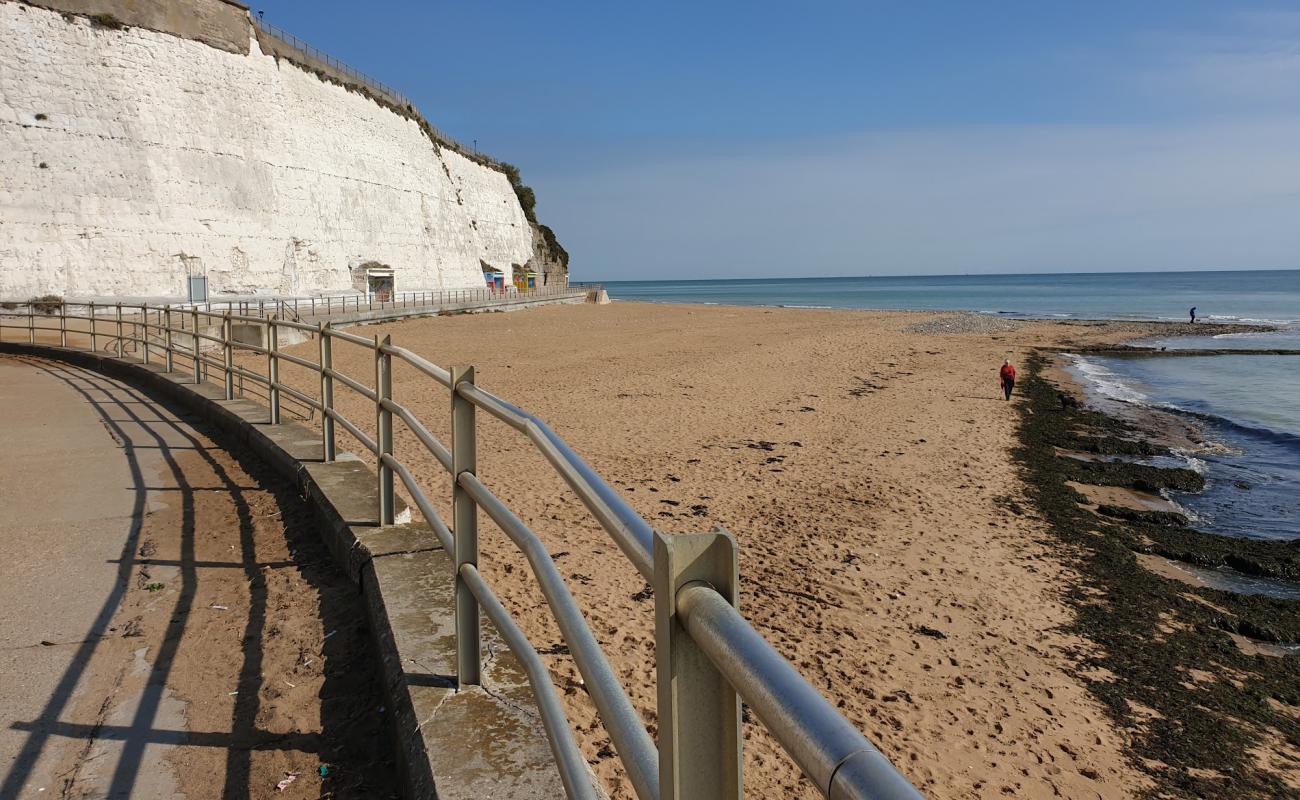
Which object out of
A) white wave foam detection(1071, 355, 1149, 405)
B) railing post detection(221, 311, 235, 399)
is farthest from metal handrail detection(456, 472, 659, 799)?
white wave foam detection(1071, 355, 1149, 405)

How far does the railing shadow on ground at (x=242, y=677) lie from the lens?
9.45 ft

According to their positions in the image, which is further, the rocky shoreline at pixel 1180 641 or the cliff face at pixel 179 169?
the cliff face at pixel 179 169

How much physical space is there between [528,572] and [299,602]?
85.6 inches

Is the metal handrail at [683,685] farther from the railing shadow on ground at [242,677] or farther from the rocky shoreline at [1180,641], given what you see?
the rocky shoreline at [1180,641]

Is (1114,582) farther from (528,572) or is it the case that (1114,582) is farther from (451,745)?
(451,745)

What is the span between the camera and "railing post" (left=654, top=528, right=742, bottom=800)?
1003mm

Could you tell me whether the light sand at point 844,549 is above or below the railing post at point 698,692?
below

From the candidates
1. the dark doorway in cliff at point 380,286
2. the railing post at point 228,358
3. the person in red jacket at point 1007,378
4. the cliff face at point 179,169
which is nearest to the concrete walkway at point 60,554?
the railing post at point 228,358

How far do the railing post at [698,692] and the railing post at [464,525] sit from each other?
1823 millimetres

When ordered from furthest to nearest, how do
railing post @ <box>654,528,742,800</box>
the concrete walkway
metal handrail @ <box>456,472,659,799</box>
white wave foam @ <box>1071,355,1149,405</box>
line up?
1. white wave foam @ <box>1071,355,1149,405</box>
2. the concrete walkway
3. metal handrail @ <box>456,472,659,799</box>
4. railing post @ <box>654,528,742,800</box>

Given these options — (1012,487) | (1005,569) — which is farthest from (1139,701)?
(1012,487)

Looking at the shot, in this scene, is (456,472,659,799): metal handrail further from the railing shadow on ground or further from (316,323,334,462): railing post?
(316,323,334,462): railing post

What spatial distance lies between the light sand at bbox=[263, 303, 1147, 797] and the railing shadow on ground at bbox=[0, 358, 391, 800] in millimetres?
1173

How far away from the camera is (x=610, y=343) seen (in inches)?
1148
